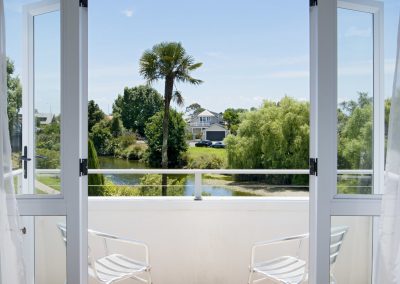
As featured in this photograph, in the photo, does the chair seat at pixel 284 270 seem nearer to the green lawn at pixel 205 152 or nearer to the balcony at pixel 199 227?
the balcony at pixel 199 227

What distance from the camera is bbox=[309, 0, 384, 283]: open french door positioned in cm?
197

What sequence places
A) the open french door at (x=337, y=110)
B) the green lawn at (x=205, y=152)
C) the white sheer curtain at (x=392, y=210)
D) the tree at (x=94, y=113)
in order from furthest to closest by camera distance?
1. the green lawn at (x=205, y=152)
2. the tree at (x=94, y=113)
3. the open french door at (x=337, y=110)
4. the white sheer curtain at (x=392, y=210)

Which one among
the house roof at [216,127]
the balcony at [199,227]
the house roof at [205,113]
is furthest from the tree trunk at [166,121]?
the balcony at [199,227]

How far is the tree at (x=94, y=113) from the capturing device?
25.1ft

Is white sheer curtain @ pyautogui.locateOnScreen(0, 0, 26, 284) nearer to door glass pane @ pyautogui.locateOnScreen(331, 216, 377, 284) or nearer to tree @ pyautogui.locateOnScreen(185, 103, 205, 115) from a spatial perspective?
door glass pane @ pyautogui.locateOnScreen(331, 216, 377, 284)

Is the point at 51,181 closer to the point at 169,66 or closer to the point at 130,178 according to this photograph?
the point at 130,178

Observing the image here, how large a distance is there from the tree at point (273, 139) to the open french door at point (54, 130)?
6.00 meters

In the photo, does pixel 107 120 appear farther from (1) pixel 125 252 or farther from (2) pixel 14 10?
(2) pixel 14 10

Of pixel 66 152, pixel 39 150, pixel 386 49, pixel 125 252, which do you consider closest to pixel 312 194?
pixel 386 49

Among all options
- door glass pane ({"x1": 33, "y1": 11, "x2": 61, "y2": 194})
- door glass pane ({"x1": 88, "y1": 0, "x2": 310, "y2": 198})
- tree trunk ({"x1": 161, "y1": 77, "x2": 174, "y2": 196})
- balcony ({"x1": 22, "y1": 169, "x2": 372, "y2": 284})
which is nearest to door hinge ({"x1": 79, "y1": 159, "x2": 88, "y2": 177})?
door glass pane ({"x1": 33, "y1": 11, "x2": 61, "y2": 194})

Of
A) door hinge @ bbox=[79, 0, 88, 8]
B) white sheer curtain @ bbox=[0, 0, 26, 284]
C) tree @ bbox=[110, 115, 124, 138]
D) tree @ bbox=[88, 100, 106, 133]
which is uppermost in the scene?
door hinge @ bbox=[79, 0, 88, 8]

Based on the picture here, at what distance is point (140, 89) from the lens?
8023mm

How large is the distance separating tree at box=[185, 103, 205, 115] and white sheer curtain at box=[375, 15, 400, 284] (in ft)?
20.9

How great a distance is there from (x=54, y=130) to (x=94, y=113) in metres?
5.83
